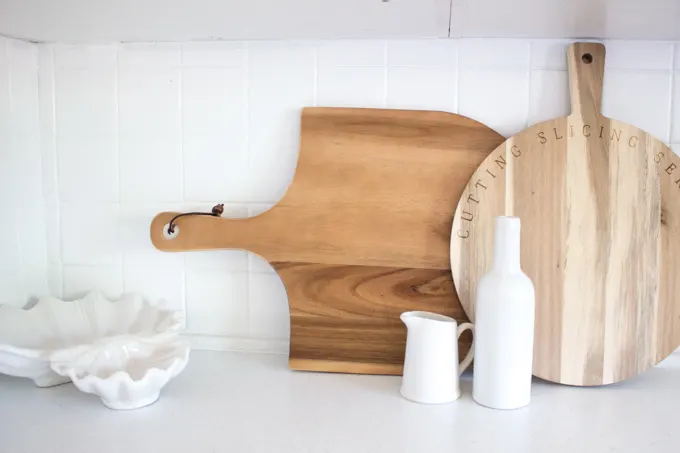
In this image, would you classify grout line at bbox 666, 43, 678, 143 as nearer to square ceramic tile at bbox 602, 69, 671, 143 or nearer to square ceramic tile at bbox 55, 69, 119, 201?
square ceramic tile at bbox 602, 69, 671, 143

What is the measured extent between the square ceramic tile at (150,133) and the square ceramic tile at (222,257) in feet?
0.24

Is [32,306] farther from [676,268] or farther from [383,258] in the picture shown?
[676,268]

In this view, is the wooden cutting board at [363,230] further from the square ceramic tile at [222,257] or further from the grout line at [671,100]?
the grout line at [671,100]

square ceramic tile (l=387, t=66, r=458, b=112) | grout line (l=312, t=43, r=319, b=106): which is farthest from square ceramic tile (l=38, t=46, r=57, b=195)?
square ceramic tile (l=387, t=66, r=458, b=112)

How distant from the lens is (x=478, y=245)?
853 millimetres

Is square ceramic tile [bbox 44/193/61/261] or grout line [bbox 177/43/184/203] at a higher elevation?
grout line [bbox 177/43/184/203]

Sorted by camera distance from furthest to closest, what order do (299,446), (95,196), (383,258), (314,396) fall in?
(95,196) → (383,258) → (314,396) → (299,446)

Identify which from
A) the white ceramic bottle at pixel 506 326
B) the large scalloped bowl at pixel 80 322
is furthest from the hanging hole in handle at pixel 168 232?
the white ceramic bottle at pixel 506 326

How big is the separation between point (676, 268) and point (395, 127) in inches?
19.0

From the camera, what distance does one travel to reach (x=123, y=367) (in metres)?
0.79

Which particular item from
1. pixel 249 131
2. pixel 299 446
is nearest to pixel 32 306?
pixel 249 131

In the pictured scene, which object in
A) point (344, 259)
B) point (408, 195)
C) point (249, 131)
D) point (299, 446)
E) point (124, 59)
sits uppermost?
point (124, 59)

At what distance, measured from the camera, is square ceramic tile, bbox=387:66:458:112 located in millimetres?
903

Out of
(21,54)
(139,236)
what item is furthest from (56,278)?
(21,54)
